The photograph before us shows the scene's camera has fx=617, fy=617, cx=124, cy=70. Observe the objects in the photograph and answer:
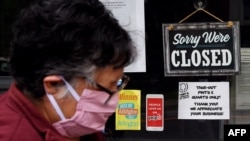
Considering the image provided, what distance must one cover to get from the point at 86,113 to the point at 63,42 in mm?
251

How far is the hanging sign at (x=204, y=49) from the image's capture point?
3217 millimetres

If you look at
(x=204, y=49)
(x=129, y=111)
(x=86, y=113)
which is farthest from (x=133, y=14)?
(x=86, y=113)

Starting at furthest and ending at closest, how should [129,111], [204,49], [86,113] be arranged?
[129,111]
[204,49]
[86,113]

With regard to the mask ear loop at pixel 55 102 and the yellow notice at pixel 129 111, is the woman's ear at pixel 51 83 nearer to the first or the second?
the mask ear loop at pixel 55 102

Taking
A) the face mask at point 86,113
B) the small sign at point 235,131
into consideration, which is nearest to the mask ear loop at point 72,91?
the face mask at point 86,113

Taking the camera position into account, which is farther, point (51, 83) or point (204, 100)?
point (204, 100)

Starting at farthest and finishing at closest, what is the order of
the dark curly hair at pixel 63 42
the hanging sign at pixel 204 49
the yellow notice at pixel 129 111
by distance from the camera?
the yellow notice at pixel 129 111 < the hanging sign at pixel 204 49 < the dark curly hair at pixel 63 42

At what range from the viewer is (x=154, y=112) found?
337 centimetres

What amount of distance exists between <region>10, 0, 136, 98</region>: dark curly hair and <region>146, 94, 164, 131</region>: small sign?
1504 mm

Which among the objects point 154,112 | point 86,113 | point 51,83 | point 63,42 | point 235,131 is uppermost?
point 63,42

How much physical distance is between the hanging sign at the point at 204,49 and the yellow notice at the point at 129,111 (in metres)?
0.28

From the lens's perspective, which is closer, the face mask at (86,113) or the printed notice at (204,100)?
the face mask at (86,113)

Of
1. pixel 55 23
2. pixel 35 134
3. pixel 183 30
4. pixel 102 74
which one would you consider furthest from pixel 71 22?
pixel 183 30

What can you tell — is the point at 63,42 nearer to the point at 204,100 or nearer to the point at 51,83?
the point at 51,83
